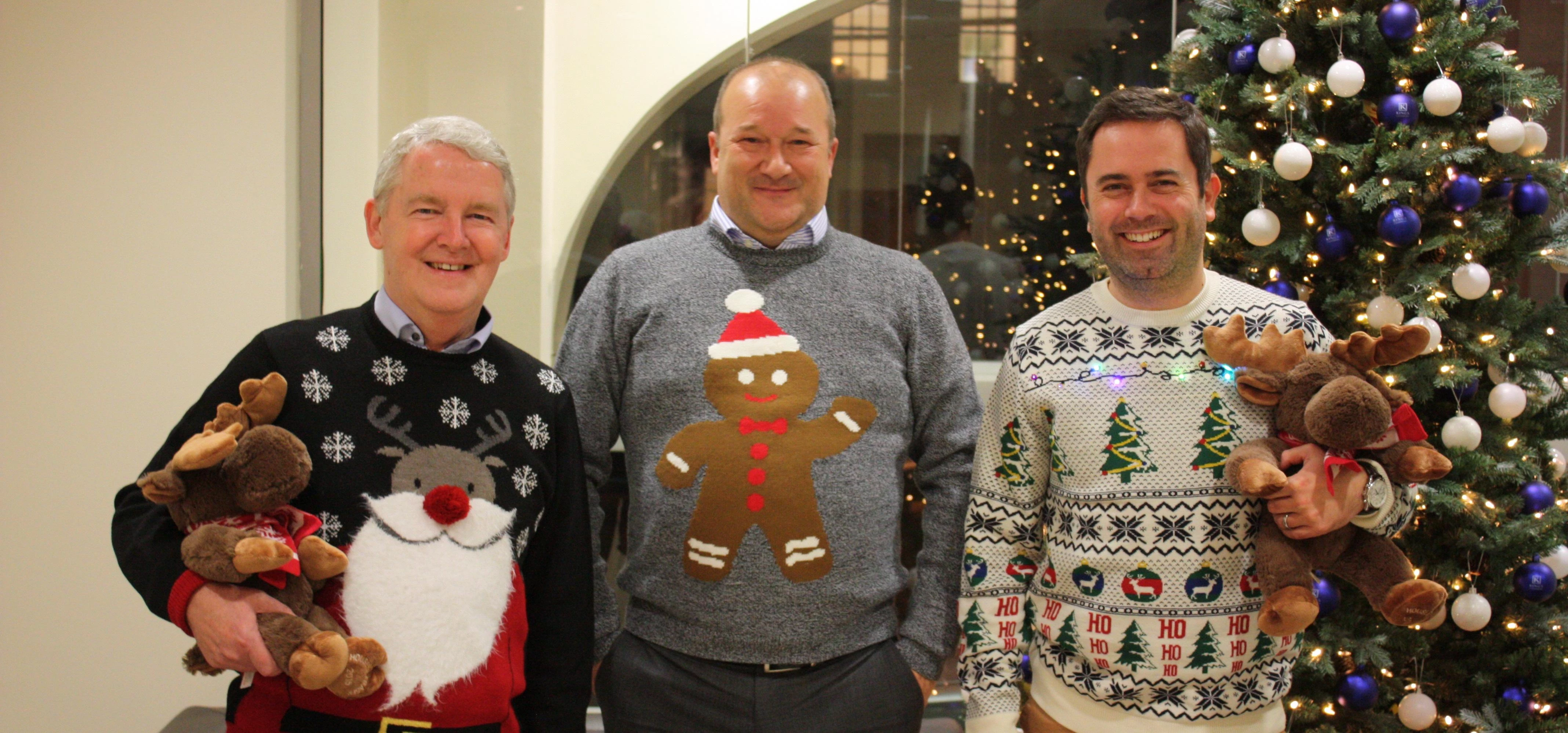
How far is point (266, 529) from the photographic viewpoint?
1.39 metres

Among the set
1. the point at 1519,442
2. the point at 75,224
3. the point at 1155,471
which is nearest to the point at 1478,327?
the point at 1519,442

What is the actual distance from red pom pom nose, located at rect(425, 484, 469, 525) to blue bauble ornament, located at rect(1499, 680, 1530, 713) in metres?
2.47

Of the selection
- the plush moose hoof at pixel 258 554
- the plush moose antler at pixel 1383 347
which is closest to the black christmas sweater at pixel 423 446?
the plush moose hoof at pixel 258 554

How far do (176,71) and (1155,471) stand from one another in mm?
2841

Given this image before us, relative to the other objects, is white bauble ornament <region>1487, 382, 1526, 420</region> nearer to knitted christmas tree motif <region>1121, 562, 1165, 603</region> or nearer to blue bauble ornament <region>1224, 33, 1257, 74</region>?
blue bauble ornament <region>1224, 33, 1257, 74</region>

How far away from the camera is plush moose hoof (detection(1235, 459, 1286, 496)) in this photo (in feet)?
4.93

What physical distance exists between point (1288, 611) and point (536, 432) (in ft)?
4.03

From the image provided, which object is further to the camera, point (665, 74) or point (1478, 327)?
point (665, 74)

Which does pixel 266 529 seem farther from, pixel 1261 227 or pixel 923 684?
pixel 1261 227

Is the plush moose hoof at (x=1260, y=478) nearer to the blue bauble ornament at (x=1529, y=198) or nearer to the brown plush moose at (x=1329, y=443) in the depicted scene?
the brown plush moose at (x=1329, y=443)

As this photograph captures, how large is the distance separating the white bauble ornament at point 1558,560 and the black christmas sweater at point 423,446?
2.27 meters

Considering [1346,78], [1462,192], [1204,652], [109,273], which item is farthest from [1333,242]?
[109,273]

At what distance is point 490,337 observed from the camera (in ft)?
5.57

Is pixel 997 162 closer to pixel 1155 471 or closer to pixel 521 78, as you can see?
pixel 521 78
